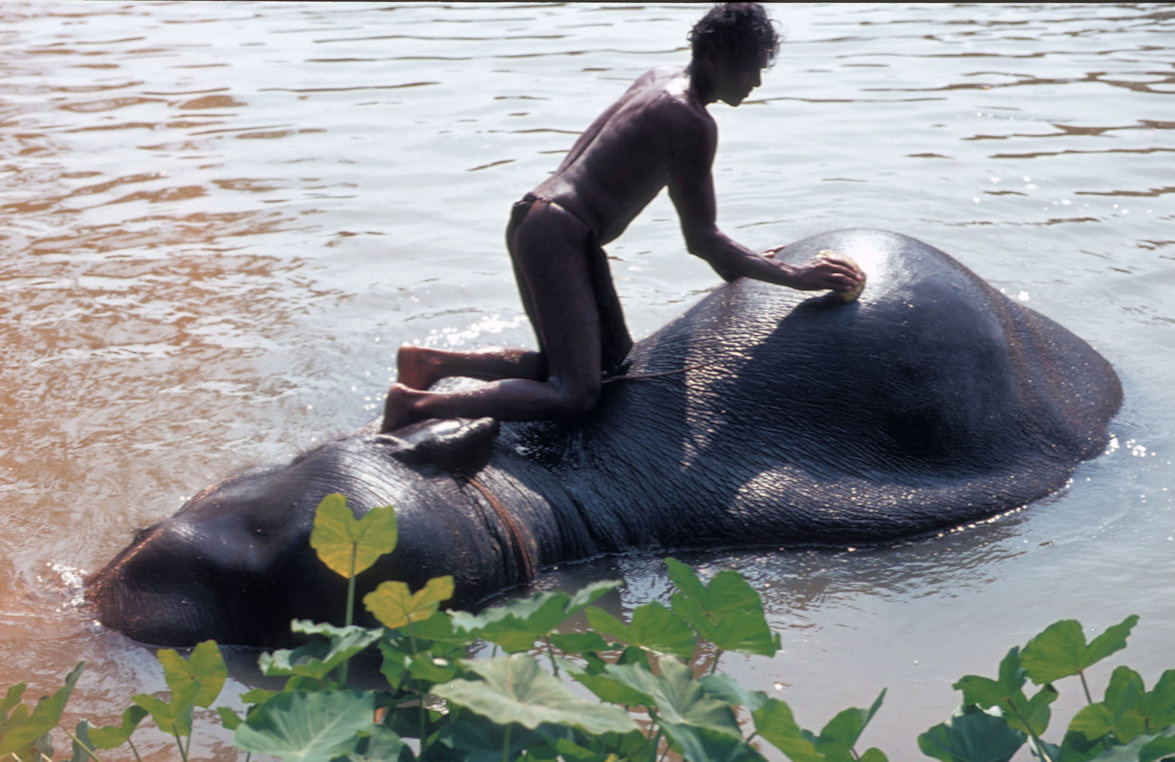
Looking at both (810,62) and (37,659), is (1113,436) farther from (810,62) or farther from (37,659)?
(810,62)

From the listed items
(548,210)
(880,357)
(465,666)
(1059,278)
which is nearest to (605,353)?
(548,210)

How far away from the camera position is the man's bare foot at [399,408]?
3805 millimetres

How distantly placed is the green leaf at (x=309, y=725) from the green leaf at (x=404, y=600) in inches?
4.4

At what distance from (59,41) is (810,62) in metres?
8.13

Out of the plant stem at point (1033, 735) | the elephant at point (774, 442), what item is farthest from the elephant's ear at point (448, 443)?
the plant stem at point (1033, 735)

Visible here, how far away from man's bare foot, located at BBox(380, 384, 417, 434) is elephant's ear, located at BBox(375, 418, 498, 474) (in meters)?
0.13

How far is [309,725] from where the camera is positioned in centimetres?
151

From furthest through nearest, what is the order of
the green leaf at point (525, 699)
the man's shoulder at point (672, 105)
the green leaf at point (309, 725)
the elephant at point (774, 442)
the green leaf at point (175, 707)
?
the man's shoulder at point (672, 105), the elephant at point (774, 442), the green leaf at point (175, 707), the green leaf at point (309, 725), the green leaf at point (525, 699)

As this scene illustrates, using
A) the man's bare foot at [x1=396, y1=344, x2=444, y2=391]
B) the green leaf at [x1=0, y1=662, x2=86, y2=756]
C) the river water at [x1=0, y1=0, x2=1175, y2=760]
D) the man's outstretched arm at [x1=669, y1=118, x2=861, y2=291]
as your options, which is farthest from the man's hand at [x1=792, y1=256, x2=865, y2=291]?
the green leaf at [x1=0, y1=662, x2=86, y2=756]

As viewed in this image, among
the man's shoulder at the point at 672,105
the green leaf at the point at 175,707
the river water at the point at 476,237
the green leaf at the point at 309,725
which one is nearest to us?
A: the green leaf at the point at 309,725

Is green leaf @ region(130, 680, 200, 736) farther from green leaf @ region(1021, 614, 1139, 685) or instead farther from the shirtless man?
the shirtless man

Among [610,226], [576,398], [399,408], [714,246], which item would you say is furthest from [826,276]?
[399,408]

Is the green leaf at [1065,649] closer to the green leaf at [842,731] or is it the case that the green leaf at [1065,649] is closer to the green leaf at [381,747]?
the green leaf at [842,731]

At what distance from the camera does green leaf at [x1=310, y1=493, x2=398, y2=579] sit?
5.46 feet
